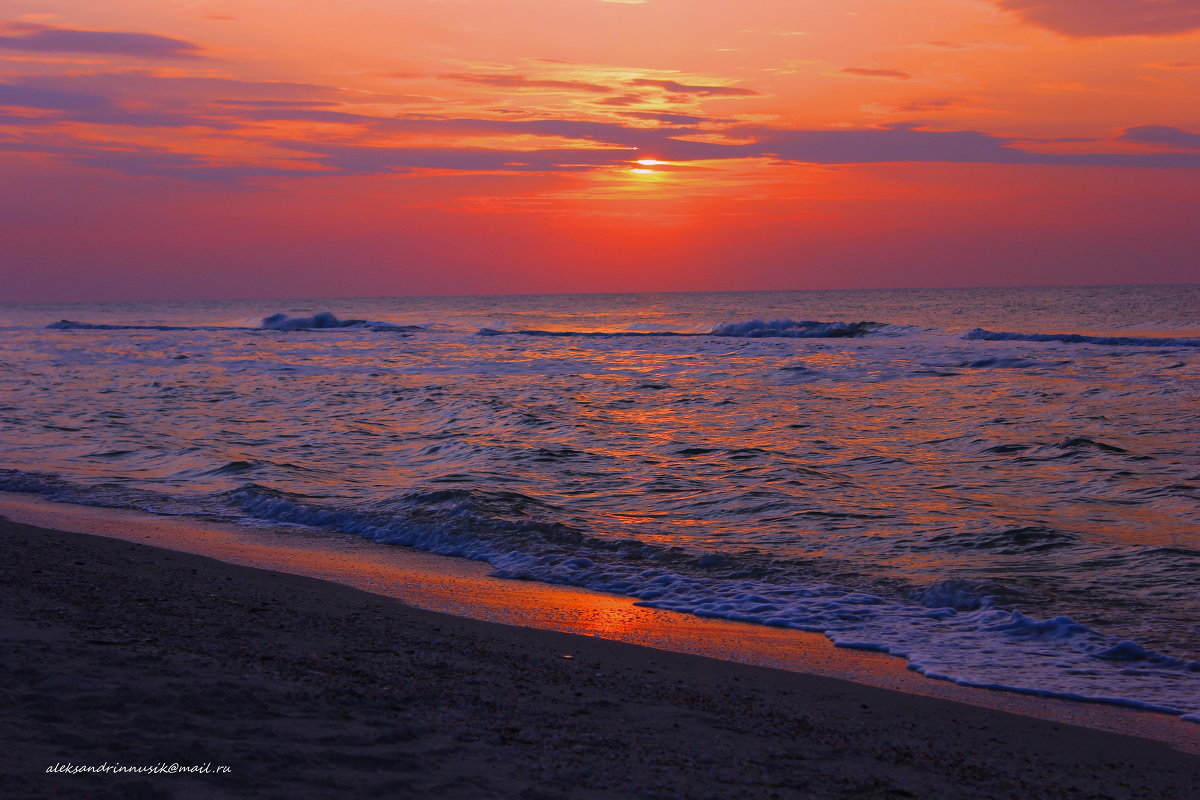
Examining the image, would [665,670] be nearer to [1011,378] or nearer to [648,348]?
[1011,378]

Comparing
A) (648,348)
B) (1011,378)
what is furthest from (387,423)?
(648,348)

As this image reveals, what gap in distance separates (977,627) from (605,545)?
3.34 metres

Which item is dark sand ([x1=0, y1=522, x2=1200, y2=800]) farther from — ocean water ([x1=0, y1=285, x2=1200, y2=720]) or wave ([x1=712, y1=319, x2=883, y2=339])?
wave ([x1=712, y1=319, x2=883, y2=339])

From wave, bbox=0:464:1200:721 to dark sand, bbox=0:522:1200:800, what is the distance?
2.64 ft

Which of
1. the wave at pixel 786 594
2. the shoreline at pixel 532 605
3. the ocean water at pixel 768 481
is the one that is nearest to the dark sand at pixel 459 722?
the shoreline at pixel 532 605

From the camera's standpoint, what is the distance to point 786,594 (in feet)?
22.5

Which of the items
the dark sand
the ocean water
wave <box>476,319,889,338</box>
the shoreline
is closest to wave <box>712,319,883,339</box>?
wave <box>476,319,889,338</box>

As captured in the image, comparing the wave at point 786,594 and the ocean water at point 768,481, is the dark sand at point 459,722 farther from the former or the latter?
the ocean water at point 768,481

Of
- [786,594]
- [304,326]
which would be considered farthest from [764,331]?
[786,594]

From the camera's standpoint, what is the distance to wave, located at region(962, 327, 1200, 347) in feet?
107

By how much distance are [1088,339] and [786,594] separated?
3358cm

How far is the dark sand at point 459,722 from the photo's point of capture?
337cm

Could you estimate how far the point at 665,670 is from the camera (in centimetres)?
513

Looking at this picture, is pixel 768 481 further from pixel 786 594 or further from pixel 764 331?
pixel 764 331
